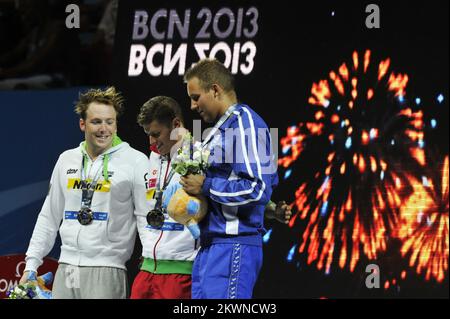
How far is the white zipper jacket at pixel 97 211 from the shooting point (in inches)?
272

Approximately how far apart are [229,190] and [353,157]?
2.14 m

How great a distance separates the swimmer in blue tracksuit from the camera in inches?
232

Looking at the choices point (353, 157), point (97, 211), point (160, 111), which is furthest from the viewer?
point (353, 157)

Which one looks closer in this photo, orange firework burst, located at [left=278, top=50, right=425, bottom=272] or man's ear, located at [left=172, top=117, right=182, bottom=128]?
man's ear, located at [left=172, top=117, right=182, bottom=128]

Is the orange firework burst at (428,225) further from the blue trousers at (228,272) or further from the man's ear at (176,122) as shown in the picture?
the blue trousers at (228,272)

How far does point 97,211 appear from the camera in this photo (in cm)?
696

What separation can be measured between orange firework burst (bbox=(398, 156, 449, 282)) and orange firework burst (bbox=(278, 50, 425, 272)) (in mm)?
98

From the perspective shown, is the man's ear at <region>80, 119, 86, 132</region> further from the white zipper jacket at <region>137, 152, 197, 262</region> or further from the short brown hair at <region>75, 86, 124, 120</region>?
the white zipper jacket at <region>137, 152, 197, 262</region>

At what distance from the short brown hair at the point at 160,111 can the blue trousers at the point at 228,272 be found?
4.45 ft

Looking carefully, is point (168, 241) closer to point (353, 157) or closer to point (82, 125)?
point (82, 125)

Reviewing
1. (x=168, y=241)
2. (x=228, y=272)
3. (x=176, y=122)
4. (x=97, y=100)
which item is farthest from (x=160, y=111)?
(x=228, y=272)

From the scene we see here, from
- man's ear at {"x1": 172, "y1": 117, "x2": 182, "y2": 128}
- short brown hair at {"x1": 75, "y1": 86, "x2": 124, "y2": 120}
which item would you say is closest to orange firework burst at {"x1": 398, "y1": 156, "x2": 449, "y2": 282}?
man's ear at {"x1": 172, "y1": 117, "x2": 182, "y2": 128}
